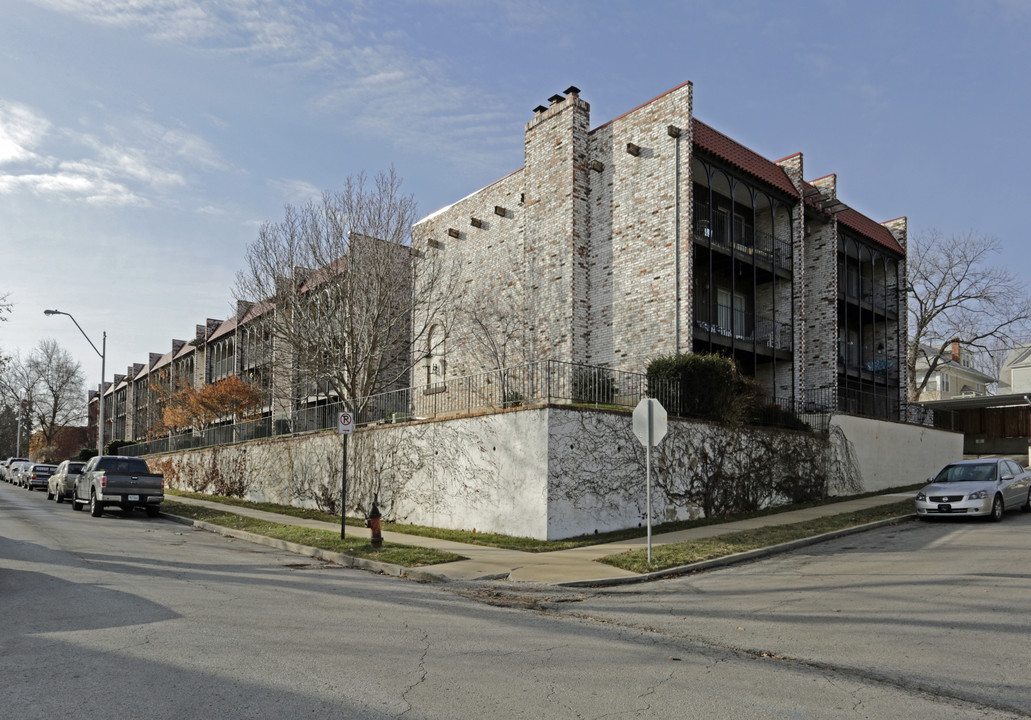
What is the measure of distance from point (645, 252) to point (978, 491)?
36.4 ft

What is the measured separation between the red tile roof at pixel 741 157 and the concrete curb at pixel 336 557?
1655 centimetres

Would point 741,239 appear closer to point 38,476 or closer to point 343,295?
point 343,295

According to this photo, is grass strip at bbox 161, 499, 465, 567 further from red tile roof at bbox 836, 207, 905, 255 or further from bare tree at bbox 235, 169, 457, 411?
red tile roof at bbox 836, 207, 905, 255

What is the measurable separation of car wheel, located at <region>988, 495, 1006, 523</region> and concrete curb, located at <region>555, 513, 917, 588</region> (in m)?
2.30

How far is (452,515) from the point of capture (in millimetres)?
17641

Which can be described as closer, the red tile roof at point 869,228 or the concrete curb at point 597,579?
the concrete curb at point 597,579

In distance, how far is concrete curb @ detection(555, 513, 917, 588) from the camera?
36.3ft

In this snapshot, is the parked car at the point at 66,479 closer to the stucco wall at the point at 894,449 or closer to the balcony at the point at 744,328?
the balcony at the point at 744,328

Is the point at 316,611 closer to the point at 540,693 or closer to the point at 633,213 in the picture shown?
the point at 540,693

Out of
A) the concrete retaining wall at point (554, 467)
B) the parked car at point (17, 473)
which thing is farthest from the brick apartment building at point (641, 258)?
the parked car at point (17, 473)

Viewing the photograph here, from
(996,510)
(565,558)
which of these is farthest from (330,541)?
(996,510)

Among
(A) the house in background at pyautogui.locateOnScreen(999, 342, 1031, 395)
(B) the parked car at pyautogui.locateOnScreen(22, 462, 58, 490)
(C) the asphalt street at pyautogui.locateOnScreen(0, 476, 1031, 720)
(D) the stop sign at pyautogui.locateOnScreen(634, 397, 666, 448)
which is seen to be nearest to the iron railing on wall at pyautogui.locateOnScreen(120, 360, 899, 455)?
(D) the stop sign at pyautogui.locateOnScreen(634, 397, 666, 448)

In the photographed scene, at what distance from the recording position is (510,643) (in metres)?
7.13

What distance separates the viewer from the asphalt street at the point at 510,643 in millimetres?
5227
